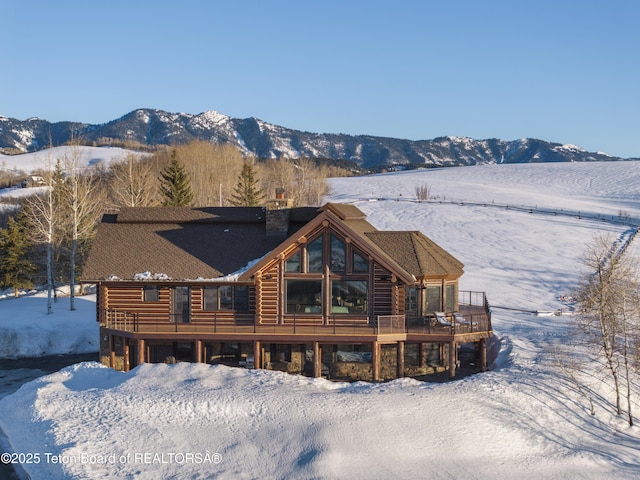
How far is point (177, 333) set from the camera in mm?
24406

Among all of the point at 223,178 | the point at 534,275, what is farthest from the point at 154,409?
the point at 223,178

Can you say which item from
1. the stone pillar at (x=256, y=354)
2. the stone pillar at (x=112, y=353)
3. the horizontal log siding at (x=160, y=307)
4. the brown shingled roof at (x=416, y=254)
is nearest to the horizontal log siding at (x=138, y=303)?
the horizontal log siding at (x=160, y=307)

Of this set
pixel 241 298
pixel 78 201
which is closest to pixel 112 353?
pixel 241 298

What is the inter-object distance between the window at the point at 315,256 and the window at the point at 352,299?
48.3 inches

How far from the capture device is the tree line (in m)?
41.5

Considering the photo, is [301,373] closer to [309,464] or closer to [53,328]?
[309,464]

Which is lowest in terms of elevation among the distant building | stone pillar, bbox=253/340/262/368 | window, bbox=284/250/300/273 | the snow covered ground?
stone pillar, bbox=253/340/262/368

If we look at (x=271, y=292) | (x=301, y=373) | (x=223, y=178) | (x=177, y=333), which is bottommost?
(x=301, y=373)

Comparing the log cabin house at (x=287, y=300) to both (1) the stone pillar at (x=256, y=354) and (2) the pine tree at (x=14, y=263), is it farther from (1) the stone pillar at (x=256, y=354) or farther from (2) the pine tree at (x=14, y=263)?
(2) the pine tree at (x=14, y=263)

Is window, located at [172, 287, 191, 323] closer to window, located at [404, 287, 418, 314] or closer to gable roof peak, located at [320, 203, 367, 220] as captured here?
gable roof peak, located at [320, 203, 367, 220]

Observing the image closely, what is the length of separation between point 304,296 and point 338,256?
2120 millimetres

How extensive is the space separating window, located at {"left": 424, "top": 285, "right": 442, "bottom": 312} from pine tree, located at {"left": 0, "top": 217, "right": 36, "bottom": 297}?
1231 inches

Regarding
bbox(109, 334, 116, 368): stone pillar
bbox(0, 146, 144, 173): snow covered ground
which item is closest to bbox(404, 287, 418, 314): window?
bbox(109, 334, 116, 368): stone pillar

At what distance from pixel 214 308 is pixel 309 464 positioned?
33.5 ft
